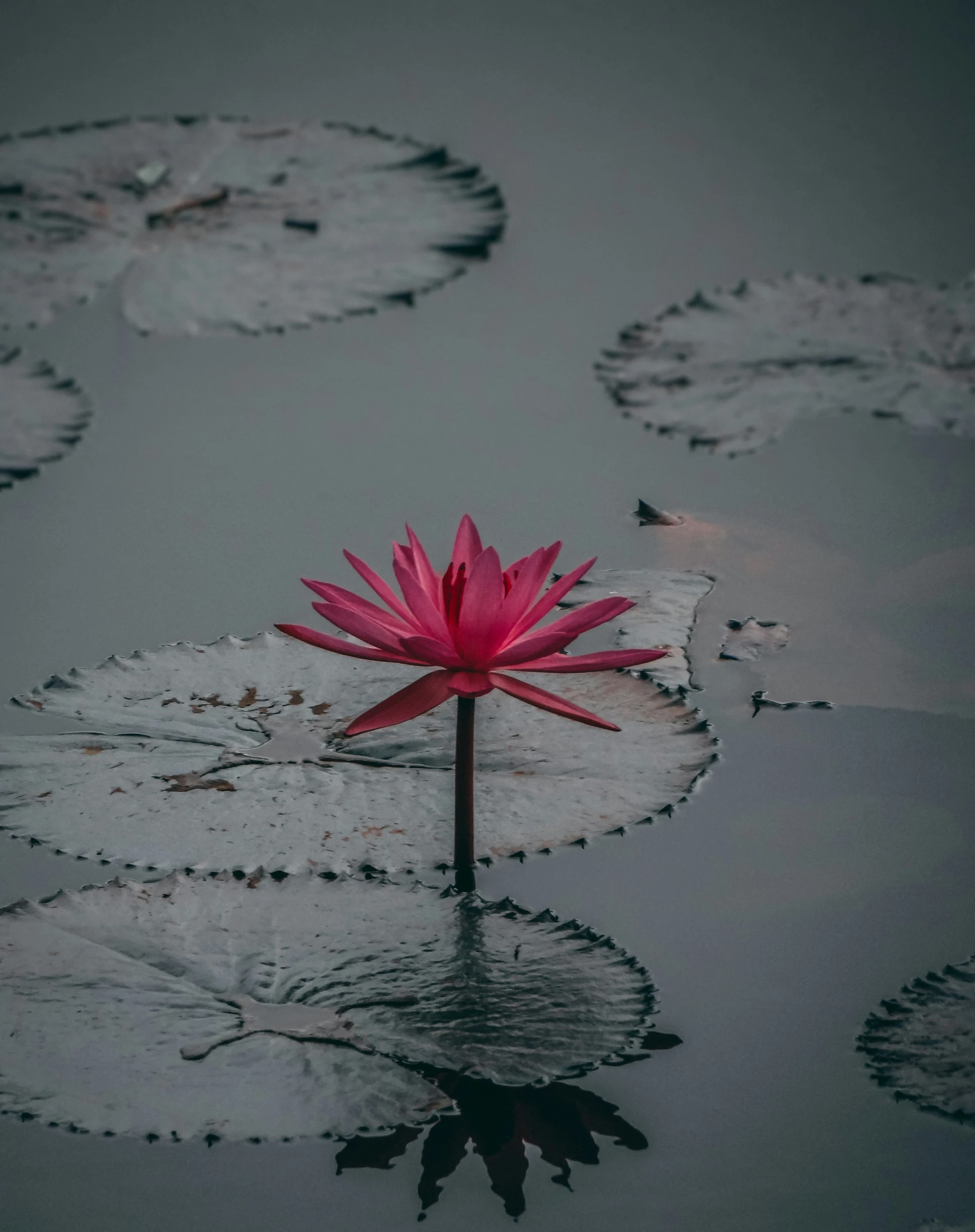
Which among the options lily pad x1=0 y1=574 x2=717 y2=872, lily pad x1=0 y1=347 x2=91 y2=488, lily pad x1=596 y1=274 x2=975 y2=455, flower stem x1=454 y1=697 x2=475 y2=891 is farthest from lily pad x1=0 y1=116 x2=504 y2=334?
flower stem x1=454 y1=697 x2=475 y2=891

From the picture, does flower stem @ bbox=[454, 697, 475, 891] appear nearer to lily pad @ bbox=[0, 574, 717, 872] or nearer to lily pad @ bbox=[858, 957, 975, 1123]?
lily pad @ bbox=[0, 574, 717, 872]

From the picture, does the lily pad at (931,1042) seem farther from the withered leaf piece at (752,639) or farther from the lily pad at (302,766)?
the withered leaf piece at (752,639)

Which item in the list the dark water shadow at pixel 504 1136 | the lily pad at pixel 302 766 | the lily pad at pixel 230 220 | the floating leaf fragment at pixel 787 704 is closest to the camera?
the dark water shadow at pixel 504 1136

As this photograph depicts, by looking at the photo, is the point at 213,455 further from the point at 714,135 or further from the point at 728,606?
the point at 714,135

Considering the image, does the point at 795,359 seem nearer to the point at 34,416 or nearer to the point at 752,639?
the point at 752,639

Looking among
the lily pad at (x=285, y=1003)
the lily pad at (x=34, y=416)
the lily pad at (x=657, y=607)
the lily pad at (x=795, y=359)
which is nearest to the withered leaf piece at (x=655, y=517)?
the lily pad at (x=657, y=607)

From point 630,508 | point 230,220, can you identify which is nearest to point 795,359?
point 630,508

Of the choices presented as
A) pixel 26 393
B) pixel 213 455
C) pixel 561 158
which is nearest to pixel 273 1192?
pixel 213 455
